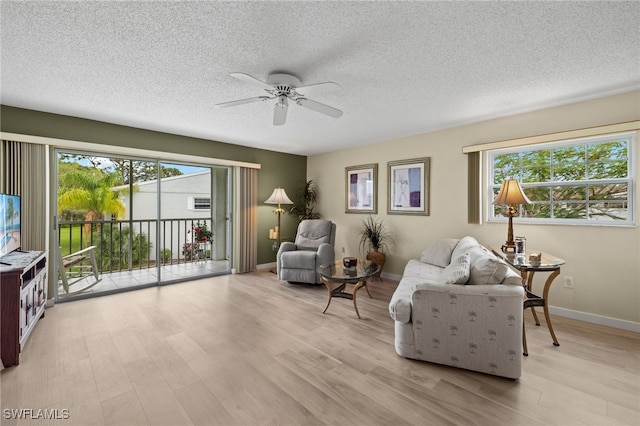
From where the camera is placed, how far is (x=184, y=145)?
457cm

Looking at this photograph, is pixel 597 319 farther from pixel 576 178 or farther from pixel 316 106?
pixel 316 106

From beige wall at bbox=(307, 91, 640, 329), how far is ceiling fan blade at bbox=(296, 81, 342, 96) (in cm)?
251

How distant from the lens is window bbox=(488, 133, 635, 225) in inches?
115

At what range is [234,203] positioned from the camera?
5.25 m

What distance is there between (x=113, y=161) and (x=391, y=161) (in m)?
4.53

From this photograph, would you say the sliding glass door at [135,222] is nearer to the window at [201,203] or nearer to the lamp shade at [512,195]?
the window at [201,203]

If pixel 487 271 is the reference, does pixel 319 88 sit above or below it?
above

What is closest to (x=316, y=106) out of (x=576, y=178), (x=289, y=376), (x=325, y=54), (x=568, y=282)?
(x=325, y=54)

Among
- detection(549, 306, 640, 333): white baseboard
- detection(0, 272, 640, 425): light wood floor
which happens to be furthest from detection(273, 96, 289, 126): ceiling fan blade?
detection(549, 306, 640, 333): white baseboard

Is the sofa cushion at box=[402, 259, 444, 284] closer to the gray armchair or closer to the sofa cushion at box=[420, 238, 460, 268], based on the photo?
the sofa cushion at box=[420, 238, 460, 268]

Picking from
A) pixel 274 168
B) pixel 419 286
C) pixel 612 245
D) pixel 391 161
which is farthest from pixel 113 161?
pixel 612 245

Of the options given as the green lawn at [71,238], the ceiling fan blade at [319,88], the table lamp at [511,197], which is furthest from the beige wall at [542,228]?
the green lawn at [71,238]

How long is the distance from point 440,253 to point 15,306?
13.9ft

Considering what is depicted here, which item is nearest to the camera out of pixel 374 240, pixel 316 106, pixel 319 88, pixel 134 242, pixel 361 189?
pixel 319 88
